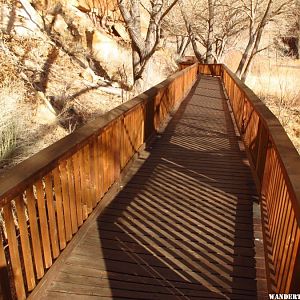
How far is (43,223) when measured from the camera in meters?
3.20

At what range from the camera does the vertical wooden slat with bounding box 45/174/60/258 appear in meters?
3.26

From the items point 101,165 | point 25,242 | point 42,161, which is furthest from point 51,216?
point 101,165

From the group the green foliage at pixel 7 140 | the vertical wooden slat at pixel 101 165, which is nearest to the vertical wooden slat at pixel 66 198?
the vertical wooden slat at pixel 101 165

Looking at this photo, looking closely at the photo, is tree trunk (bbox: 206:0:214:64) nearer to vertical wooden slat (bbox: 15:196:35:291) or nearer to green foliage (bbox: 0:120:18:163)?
green foliage (bbox: 0:120:18:163)

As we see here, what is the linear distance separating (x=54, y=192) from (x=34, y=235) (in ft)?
1.62

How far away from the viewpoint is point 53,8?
2375 cm

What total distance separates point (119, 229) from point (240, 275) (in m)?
1.54

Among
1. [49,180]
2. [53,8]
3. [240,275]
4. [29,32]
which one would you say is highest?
[53,8]

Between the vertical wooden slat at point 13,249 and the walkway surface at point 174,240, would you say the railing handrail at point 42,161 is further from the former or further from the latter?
the walkway surface at point 174,240

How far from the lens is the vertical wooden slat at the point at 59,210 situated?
3393mm

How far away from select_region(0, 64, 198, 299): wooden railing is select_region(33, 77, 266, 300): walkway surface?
297mm

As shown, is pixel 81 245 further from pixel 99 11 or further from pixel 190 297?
pixel 99 11

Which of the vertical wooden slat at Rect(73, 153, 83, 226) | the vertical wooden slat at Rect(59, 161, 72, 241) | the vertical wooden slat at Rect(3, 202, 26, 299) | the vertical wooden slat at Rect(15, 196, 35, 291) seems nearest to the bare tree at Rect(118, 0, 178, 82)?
the vertical wooden slat at Rect(73, 153, 83, 226)

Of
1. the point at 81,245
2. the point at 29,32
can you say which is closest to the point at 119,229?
the point at 81,245
